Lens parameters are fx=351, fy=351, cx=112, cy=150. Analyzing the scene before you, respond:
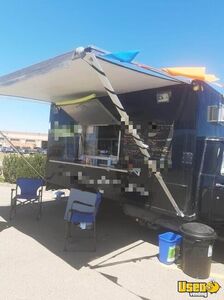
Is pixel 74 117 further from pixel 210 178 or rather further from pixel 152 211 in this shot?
pixel 210 178

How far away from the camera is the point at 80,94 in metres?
7.43

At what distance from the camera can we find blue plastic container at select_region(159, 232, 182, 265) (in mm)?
5172

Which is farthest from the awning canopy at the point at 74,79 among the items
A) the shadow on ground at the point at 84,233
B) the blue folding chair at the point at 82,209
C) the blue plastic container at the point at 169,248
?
the shadow on ground at the point at 84,233

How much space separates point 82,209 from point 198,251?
239 centimetres

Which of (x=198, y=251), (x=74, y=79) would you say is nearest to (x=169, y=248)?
(x=198, y=251)

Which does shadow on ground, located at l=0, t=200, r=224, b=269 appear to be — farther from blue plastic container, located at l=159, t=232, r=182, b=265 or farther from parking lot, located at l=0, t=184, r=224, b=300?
blue plastic container, located at l=159, t=232, r=182, b=265

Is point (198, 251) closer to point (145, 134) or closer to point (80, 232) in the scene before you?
point (145, 134)

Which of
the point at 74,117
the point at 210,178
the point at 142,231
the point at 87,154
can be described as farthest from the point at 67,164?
the point at 210,178

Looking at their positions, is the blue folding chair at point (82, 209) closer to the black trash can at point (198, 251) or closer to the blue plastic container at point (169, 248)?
the blue plastic container at point (169, 248)

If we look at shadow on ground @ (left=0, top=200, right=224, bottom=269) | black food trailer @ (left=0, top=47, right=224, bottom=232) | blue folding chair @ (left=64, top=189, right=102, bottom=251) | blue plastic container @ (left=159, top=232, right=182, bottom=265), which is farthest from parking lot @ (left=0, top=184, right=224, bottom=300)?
black food trailer @ (left=0, top=47, right=224, bottom=232)

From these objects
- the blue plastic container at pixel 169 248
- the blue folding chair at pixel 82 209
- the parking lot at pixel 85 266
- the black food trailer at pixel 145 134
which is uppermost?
the black food trailer at pixel 145 134

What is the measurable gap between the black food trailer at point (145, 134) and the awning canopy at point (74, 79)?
0.02 meters

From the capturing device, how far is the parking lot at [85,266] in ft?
13.6

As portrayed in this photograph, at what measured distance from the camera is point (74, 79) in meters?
6.03
